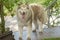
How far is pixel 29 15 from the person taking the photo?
231 centimetres

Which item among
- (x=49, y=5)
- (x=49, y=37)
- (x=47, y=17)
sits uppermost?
(x=49, y=5)

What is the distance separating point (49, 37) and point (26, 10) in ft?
1.89

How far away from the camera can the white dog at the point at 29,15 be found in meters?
2.24

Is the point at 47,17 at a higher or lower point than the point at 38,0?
lower

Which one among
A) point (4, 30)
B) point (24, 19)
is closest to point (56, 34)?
point (24, 19)

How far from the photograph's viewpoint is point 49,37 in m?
2.59

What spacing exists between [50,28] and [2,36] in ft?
3.46

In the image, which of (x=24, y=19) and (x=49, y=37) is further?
(x=49, y=37)

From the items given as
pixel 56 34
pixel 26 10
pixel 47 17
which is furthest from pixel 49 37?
pixel 26 10

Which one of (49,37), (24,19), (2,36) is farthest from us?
(49,37)

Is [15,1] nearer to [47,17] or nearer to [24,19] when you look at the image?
[24,19]

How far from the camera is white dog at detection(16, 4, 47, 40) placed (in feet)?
7.34

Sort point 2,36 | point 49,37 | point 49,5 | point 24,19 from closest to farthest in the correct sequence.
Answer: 1. point 2,36
2. point 24,19
3. point 49,37
4. point 49,5

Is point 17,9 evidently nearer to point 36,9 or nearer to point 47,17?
point 36,9
